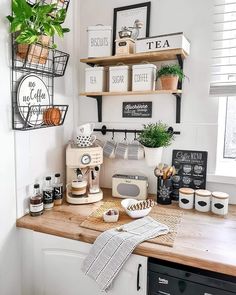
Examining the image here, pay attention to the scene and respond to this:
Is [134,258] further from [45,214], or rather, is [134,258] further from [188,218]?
[45,214]

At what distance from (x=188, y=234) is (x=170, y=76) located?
2.64ft

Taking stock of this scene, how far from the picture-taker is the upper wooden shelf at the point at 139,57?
134cm

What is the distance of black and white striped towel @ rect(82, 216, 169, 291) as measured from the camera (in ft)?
3.40

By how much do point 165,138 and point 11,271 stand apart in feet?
3.46

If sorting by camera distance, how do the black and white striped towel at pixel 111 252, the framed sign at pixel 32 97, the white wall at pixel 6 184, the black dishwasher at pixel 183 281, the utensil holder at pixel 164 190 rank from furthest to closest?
the utensil holder at pixel 164 190 < the framed sign at pixel 32 97 < the white wall at pixel 6 184 < the black and white striped towel at pixel 111 252 < the black dishwasher at pixel 183 281

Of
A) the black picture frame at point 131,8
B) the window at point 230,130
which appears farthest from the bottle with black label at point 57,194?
the window at point 230,130

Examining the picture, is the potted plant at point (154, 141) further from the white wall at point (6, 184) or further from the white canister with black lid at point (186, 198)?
the white wall at point (6, 184)

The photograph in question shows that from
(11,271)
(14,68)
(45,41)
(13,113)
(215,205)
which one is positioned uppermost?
(45,41)

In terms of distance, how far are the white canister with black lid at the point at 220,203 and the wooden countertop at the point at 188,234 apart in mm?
34

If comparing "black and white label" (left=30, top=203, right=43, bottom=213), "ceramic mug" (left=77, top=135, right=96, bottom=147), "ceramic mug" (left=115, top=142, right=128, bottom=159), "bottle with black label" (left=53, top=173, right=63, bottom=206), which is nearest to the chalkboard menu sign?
"ceramic mug" (left=115, top=142, right=128, bottom=159)

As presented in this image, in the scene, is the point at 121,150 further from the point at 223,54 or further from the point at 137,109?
the point at 223,54

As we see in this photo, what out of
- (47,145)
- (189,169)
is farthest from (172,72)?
(47,145)

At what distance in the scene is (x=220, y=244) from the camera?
104 cm

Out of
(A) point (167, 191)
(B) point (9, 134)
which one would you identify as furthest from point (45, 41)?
(A) point (167, 191)
